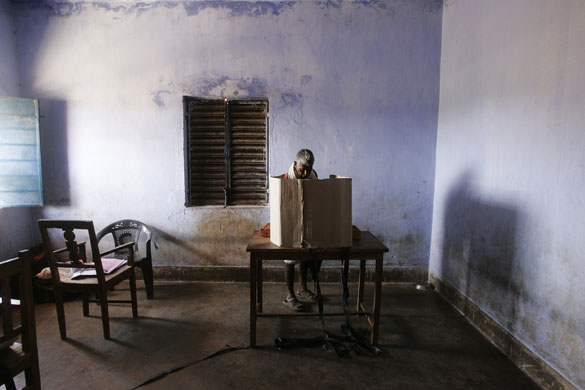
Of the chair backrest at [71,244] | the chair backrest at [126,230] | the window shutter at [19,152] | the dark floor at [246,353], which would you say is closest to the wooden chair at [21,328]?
the dark floor at [246,353]

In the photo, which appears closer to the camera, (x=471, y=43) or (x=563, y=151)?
(x=563, y=151)

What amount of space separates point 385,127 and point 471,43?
122 centimetres

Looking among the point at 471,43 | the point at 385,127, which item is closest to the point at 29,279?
the point at 385,127

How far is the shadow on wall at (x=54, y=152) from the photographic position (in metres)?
3.98

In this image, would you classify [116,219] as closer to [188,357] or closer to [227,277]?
[227,277]

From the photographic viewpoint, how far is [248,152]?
4.10 m

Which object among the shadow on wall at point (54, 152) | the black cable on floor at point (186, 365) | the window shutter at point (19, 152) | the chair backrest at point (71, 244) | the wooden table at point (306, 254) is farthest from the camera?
the shadow on wall at point (54, 152)

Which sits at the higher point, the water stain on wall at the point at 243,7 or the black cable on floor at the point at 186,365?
the water stain on wall at the point at 243,7

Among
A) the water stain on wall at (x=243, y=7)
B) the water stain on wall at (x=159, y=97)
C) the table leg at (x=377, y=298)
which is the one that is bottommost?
the table leg at (x=377, y=298)

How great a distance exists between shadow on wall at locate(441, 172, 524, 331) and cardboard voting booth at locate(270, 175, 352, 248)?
1.40 meters

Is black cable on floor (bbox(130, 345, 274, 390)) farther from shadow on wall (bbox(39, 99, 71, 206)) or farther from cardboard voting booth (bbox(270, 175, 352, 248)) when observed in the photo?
shadow on wall (bbox(39, 99, 71, 206))

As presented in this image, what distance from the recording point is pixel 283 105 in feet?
13.0

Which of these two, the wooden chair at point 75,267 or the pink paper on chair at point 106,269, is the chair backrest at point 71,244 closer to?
the wooden chair at point 75,267

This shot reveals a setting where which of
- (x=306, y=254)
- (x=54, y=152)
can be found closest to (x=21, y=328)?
(x=306, y=254)
